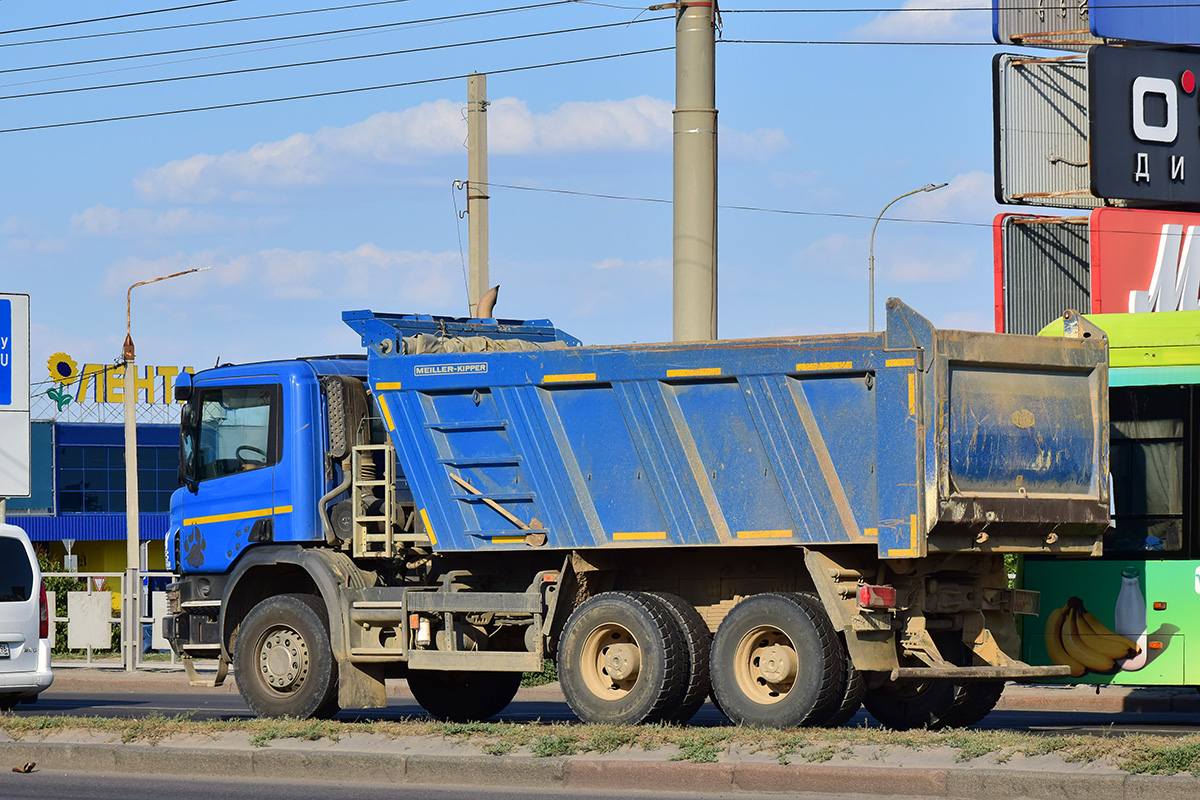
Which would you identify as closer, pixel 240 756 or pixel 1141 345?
pixel 240 756

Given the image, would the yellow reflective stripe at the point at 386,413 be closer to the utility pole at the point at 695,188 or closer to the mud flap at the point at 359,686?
the mud flap at the point at 359,686

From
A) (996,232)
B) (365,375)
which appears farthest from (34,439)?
(365,375)

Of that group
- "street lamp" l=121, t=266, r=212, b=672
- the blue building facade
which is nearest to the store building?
the blue building facade

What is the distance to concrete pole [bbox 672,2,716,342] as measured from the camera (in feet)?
42.3

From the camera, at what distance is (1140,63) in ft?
76.5

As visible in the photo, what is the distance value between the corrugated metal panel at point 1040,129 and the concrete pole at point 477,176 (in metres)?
6.61

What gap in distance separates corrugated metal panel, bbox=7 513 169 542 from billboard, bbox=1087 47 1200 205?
157 ft

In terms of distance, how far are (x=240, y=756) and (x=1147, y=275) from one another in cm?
1606

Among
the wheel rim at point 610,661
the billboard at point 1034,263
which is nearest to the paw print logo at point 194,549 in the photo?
the wheel rim at point 610,661

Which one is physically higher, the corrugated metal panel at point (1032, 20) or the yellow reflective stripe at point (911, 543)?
the corrugated metal panel at point (1032, 20)

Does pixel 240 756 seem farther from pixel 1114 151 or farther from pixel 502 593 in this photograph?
pixel 1114 151

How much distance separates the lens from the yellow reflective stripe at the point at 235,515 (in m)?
13.9

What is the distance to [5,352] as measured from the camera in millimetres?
24016

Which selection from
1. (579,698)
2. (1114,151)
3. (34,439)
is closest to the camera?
(579,698)
